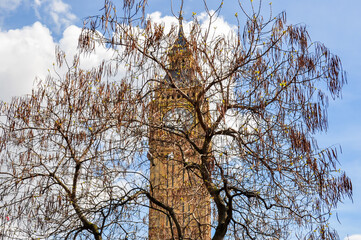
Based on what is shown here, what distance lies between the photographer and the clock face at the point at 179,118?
8.47 metres

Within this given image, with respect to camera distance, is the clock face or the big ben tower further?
the clock face

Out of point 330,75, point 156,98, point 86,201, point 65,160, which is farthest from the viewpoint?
point 65,160

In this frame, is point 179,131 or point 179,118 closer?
point 179,131

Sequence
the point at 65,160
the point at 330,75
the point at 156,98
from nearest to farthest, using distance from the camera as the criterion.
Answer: the point at 330,75
the point at 156,98
the point at 65,160

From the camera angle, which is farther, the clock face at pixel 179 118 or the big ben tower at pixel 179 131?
the clock face at pixel 179 118

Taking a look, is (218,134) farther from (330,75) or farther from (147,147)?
(330,75)

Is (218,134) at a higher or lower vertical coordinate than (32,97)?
lower

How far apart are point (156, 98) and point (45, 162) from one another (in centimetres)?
340

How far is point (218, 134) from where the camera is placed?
8.28 meters

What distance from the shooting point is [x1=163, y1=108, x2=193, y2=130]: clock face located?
8469mm

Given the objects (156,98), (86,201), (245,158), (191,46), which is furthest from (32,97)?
(245,158)

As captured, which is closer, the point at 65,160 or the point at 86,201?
the point at 86,201

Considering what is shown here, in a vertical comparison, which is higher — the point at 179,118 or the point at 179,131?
the point at 179,118

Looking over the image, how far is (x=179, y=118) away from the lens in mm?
8609
